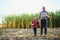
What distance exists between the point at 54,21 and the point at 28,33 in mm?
1285

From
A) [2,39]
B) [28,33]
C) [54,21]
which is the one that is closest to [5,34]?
[2,39]

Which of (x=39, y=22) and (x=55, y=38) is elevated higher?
(x=39, y=22)

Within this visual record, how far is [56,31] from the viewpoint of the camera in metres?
8.59

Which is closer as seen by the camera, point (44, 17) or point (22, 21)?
point (44, 17)

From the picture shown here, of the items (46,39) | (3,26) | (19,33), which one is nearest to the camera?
(46,39)

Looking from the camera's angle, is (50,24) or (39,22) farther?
(50,24)

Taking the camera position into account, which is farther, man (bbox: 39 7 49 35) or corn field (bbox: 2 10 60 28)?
corn field (bbox: 2 10 60 28)

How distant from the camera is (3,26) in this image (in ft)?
30.5

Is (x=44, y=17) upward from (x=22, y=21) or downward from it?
upward

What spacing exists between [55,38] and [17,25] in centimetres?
185

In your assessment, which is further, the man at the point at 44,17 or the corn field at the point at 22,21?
the corn field at the point at 22,21

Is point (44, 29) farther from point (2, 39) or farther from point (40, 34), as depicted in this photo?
point (2, 39)

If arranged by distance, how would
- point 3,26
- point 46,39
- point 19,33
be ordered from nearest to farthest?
point 46,39 < point 19,33 < point 3,26

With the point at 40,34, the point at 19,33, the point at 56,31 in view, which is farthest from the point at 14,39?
the point at 56,31
